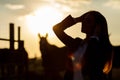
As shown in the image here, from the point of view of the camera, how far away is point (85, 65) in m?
3.05

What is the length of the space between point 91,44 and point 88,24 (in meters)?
0.22

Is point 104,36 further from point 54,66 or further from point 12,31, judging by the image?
point 54,66

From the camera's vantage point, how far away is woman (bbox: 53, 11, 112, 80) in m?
3.05

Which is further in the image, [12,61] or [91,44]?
[12,61]

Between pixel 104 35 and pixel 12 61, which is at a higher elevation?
pixel 104 35

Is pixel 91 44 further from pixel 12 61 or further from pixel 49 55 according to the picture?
pixel 49 55

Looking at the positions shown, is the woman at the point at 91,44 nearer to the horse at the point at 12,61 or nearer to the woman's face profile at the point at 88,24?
the woman's face profile at the point at 88,24

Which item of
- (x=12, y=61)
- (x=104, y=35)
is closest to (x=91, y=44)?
(x=104, y=35)

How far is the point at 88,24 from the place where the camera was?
3189 mm

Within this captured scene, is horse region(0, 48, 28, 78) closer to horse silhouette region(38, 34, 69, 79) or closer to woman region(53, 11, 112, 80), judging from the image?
horse silhouette region(38, 34, 69, 79)

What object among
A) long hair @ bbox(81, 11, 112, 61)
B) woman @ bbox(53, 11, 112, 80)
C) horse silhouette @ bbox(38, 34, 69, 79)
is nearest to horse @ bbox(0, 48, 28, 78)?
horse silhouette @ bbox(38, 34, 69, 79)

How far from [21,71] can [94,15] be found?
37.2ft

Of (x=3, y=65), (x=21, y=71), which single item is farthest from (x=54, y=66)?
(x=3, y=65)

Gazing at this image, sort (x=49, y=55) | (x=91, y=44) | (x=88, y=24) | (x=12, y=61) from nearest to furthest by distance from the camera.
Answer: (x=91, y=44) → (x=88, y=24) → (x=12, y=61) → (x=49, y=55)
